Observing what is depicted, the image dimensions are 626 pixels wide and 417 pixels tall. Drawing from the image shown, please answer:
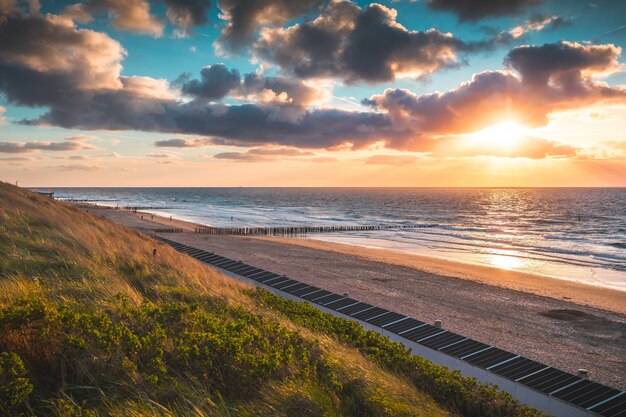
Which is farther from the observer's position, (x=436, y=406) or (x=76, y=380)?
(x=436, y=406)

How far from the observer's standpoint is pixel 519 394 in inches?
390

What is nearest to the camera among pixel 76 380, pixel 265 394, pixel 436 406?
pixel 76 380

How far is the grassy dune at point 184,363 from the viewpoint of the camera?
5.37 meters

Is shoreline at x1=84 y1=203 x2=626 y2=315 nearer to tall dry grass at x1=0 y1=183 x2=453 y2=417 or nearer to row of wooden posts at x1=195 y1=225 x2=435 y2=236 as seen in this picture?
row of wooden posts at x1=195 y1=225 x2=435 y2=236

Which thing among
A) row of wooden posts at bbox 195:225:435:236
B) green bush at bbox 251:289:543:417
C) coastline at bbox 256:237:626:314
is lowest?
coastline at bbox 256:237:626:314

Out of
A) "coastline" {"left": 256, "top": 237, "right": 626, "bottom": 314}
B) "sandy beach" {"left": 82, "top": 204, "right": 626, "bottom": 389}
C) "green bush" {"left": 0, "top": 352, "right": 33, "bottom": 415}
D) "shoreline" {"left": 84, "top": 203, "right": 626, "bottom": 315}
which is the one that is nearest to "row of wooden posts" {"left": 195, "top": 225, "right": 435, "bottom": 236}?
"sandy beach" {"left": 82, "top": 204, "right": 626, "bottom": 389}

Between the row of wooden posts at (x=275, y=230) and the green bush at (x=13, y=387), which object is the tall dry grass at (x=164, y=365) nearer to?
the green bush at (x=13, y=387)

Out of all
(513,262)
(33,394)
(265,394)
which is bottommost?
(513,262)

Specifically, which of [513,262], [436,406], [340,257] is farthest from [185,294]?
[513,262]

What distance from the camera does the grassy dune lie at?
5.37 metres

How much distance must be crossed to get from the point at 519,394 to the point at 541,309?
49.1 feet

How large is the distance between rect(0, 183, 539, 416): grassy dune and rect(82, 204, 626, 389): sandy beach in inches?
356

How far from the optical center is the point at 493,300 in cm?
2436

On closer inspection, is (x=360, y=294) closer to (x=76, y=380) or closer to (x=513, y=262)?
(x=76, y=380)
